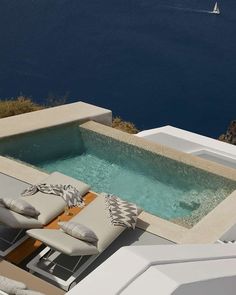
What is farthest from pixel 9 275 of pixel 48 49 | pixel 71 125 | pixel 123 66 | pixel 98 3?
pixel 98 3

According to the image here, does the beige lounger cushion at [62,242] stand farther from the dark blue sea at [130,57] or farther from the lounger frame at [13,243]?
the dark blue sea at [130,57]

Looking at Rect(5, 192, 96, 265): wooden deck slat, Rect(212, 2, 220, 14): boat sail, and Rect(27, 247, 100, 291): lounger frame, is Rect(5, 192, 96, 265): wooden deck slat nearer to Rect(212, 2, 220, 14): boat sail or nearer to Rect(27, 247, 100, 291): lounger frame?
Rect(27, 247, 100, 291): lounger frame

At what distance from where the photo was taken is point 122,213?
19.0ft

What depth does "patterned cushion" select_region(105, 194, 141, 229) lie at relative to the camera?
18.7ft

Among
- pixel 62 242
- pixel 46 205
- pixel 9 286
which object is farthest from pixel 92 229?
pixel 9 286

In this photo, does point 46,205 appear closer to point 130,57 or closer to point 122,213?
point 122,213

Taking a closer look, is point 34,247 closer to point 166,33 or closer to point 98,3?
point 166,33

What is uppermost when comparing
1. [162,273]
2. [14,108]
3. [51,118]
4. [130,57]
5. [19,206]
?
[162,273]

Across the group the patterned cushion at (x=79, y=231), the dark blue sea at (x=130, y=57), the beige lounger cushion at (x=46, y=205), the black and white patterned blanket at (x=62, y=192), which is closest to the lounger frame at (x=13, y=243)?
the beige lounger cushion at (x=46, y=205)

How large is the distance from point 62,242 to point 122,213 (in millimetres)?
1048

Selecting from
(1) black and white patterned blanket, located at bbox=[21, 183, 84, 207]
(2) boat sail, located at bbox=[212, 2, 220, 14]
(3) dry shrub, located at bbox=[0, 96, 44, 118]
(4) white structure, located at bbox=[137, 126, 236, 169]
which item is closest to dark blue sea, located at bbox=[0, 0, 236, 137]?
(2) boat sail, located at bbox=[212, 2, 220, 14]

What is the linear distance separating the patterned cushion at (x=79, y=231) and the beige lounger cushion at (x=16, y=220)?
1.20 ft

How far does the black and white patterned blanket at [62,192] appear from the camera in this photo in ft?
20.0

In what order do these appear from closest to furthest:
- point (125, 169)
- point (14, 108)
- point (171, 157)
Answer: point (171, 157) → point (125, 169) → point (14, 108)
